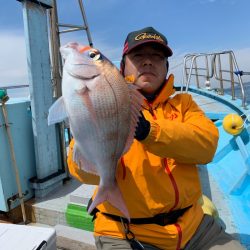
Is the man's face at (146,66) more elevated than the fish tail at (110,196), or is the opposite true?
the man's face at (146,66)

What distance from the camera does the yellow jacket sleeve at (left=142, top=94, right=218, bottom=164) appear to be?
1821 mm

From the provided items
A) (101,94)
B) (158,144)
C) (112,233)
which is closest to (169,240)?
(112,233)

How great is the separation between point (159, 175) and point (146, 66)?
0.79 m

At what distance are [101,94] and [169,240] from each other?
3.92 ft

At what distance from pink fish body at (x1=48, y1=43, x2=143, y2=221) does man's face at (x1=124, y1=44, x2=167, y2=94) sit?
612 mm

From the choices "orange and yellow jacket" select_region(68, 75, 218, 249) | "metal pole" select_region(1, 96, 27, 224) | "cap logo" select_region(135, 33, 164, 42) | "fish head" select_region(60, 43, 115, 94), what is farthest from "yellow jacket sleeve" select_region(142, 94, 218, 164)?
"metal pole" select_region(1, 96, 27, 224)

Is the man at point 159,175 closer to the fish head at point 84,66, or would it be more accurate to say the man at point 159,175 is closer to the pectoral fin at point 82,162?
the pectoral fin at point 82,162

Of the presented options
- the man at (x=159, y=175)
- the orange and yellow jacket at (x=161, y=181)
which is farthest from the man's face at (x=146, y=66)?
the orange and yellow jacket at (x=161, y=181)

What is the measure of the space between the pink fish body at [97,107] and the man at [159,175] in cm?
32

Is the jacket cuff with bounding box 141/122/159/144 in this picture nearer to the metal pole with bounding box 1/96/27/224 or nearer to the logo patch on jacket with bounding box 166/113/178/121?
the logo patch on jacket with bounding box 166/113/178/121

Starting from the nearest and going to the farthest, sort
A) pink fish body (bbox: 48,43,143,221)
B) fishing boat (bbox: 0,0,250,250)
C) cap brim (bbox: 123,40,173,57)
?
pink fish body (bbox: 48,43,143,221)
cap brim (bbox: 123,40,173,57)
fishing boat (bbox: 0,0,250,250)

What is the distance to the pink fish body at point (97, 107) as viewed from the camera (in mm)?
1589

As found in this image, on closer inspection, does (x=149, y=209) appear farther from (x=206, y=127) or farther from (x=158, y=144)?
(x=206, y=127)

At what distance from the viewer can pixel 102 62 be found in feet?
5.32
